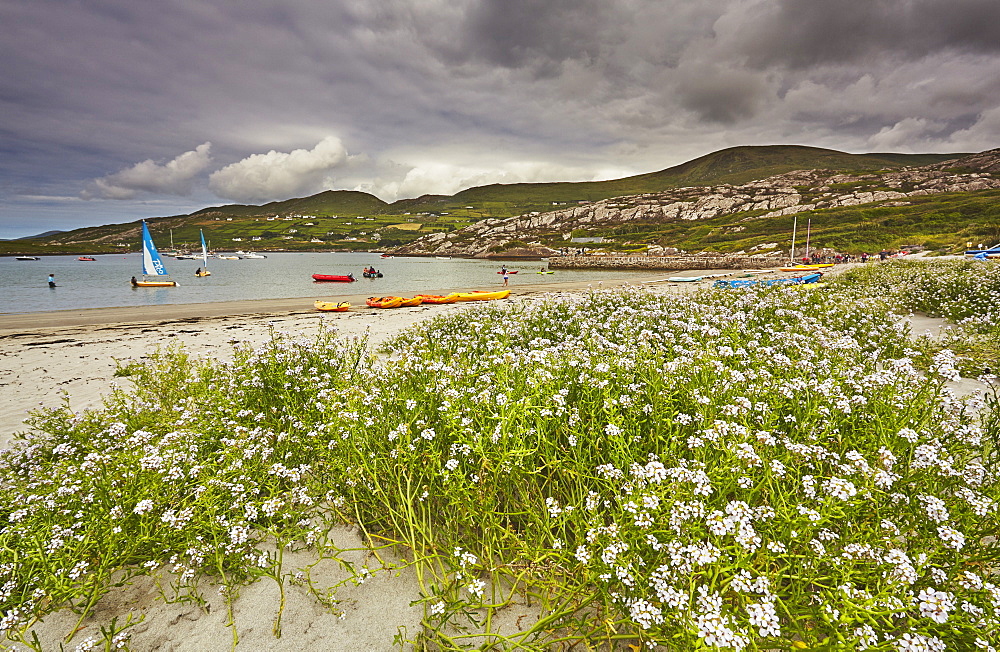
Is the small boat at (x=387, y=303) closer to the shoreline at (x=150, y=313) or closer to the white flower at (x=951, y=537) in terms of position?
the shoreline at (x=150, y=313)

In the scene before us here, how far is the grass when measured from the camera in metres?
2.73

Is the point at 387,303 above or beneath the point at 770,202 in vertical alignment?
beneath

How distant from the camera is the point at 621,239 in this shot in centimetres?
14988

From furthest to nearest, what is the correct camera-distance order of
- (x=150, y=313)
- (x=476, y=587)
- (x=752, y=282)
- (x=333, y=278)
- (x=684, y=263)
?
(x=684, y=263) < (x=333, y=278) < (x=150, y=313) < (x=752, y=282) < (x=476, y=587)

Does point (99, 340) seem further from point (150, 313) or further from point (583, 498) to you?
point (583, 498)

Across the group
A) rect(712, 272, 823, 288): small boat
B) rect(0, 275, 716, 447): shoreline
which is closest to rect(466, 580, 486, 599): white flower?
rect(0, 275, 716, 447): shoreline

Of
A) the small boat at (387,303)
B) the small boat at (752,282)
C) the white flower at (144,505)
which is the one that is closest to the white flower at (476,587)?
the white flower at (144,505)

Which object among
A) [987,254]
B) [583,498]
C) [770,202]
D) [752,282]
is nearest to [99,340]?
[583,498]

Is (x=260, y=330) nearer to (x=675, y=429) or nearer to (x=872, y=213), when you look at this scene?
(x=675, y=429)

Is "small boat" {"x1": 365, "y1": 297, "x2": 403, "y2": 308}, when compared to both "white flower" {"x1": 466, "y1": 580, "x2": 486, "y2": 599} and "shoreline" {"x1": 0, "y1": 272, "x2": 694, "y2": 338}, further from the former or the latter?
"white flower" {"x1": 466, "y1": 580, "x2": 486, "y2": 599}

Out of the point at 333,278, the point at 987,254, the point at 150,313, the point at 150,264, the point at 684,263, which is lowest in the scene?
the point at 684,263

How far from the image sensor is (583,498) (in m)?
3.84

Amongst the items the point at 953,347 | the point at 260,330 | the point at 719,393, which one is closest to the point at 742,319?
the point at 953,347

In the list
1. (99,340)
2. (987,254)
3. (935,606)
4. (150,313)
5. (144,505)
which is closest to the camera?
(935,606)
